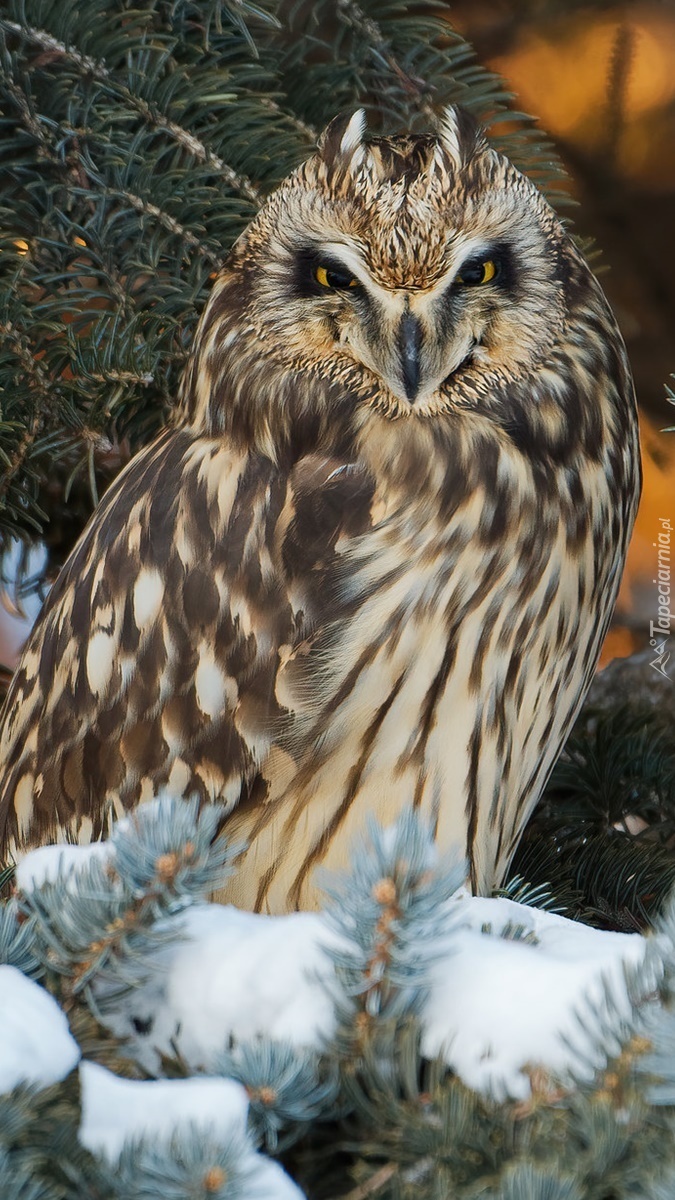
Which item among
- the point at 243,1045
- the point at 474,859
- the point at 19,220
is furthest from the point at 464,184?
the point at 243,1045

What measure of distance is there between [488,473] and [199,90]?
1.70ft

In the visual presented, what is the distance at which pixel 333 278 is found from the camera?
101 cm

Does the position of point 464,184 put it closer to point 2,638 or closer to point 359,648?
point 359,648

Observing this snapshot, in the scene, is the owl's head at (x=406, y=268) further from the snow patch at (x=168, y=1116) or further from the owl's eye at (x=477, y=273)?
the snow patch at (x=168, y=1116)

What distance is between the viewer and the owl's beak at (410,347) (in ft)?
3.16

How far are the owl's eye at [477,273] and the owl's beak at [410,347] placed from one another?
6cm

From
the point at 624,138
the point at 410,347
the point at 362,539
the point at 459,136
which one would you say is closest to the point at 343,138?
the point at 459,136

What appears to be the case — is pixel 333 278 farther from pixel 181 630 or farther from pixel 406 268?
pixel 181 630

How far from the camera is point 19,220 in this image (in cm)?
123

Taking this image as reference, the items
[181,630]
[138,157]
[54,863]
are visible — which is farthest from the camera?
[138,157]

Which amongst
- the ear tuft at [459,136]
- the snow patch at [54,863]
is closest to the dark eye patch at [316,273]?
the ear tuft at [459,136]

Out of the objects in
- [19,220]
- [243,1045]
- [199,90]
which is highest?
[199,90]

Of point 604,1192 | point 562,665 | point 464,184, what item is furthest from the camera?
point 562,665

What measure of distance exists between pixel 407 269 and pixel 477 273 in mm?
76
